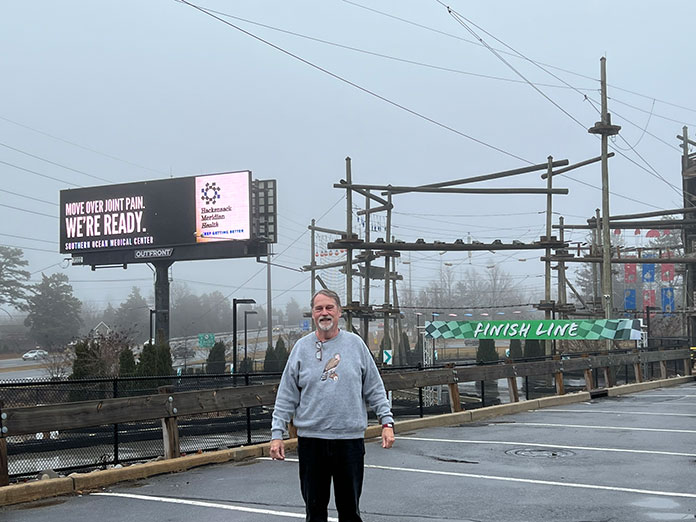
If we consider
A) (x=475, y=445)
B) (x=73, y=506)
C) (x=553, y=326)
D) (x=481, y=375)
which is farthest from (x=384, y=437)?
(x=553, y=326)

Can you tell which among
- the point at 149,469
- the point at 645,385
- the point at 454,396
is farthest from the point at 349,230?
the point at 149,469

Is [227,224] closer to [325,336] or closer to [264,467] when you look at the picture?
[264,467]

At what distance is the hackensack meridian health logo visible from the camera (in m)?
56.9

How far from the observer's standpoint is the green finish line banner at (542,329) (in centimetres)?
2612

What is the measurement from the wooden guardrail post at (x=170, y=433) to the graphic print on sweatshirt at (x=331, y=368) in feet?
17.7

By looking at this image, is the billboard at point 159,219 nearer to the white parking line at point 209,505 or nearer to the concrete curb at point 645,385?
the concrete curb at point 645,385

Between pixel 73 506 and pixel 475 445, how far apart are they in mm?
5872

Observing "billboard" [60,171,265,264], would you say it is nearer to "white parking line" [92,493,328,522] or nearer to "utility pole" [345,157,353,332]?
"utility pole" [345,157,353,332]

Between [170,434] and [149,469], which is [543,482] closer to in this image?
[149,469]

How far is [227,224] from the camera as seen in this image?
5612cm

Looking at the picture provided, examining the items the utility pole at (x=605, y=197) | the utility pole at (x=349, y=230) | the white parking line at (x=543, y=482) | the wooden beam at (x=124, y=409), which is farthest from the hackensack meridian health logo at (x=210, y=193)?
the white parking line at (x=543, y=482)

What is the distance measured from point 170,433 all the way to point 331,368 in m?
5.57

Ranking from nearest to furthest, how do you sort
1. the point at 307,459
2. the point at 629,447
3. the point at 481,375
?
the point at 307,459
the point at 629,447
the point at 481,375

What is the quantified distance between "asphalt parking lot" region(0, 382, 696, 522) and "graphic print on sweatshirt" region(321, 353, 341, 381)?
2095mm
